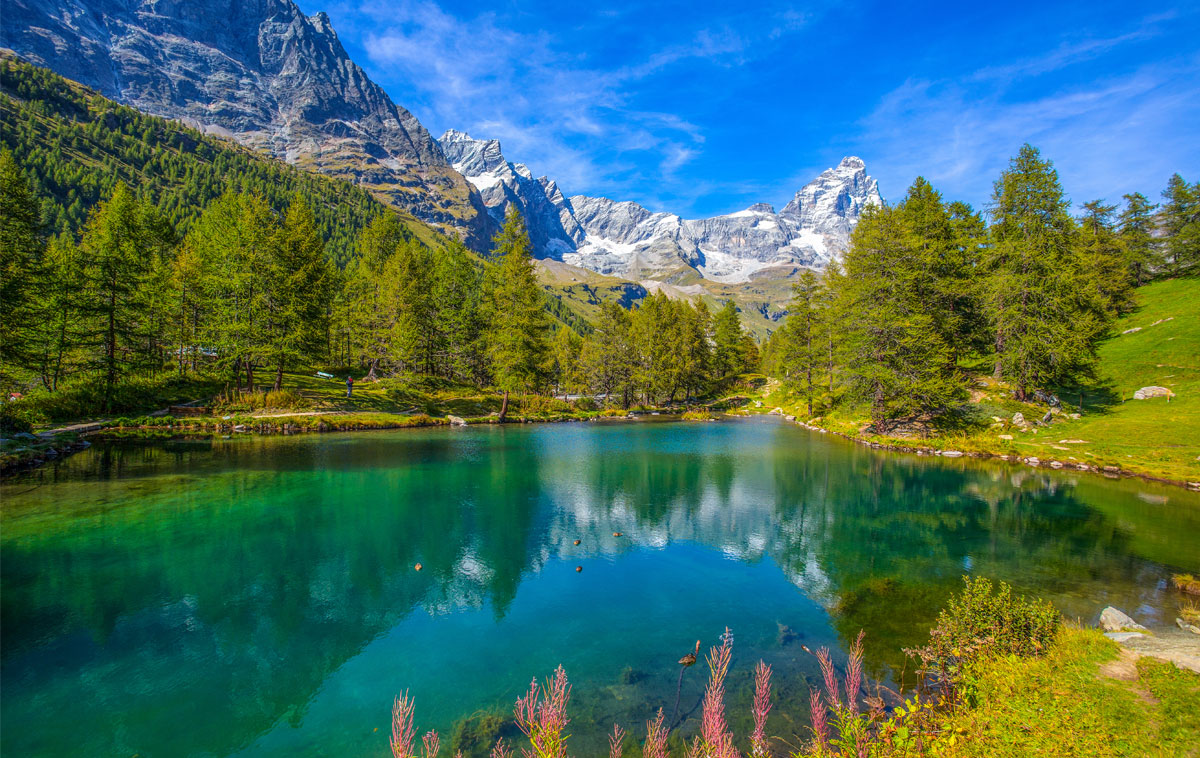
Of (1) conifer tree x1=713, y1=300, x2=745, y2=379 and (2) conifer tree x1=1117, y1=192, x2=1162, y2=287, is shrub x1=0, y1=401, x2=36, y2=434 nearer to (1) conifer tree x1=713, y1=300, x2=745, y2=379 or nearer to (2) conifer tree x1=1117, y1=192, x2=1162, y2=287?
(1) conifer tree x1=713, y1=300, x2=745, y2=379

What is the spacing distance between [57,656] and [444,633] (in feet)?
26.4

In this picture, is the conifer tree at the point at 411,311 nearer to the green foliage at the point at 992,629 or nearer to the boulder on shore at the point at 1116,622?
the green foliage at the point at 992,629

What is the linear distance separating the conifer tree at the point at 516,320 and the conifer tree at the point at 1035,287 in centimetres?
4544

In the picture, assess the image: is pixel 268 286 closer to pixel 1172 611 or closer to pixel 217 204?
pixel 217 204

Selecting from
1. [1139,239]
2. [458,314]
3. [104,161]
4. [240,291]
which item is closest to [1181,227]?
[1139,239]

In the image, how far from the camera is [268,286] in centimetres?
4784

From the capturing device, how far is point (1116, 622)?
1136 centimetres

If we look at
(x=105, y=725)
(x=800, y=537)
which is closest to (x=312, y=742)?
(x=105, y=725)

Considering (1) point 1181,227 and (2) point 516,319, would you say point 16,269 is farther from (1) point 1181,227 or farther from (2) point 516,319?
(1) point 1181,227

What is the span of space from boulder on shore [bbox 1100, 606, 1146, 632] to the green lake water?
1.03 meters

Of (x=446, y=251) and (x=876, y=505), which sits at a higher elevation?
(x=446, y=251)

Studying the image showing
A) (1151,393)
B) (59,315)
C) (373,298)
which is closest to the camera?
(1151,393)

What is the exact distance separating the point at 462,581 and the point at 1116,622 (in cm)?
1735

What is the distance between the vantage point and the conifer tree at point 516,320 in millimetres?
56312
